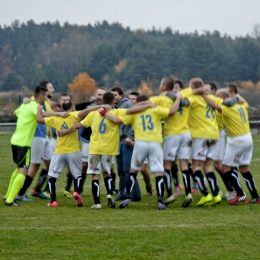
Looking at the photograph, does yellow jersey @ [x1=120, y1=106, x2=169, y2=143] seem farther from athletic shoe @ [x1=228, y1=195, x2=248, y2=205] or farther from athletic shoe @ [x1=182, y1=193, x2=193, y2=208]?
athletic shoe @ [x1=228, y1=195, x2=248, y2=205]

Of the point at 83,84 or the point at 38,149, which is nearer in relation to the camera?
the point at 38,149

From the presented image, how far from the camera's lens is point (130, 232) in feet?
31.9

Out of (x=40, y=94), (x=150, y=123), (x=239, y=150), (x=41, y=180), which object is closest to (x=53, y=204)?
(x=41, y=180)

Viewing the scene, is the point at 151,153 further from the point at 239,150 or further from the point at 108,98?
the point at 239,150

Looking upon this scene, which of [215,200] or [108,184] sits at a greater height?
[108,184]

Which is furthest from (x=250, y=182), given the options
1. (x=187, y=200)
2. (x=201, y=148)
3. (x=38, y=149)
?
(x=38, y=149)

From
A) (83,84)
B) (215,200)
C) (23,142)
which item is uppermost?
(23,142)

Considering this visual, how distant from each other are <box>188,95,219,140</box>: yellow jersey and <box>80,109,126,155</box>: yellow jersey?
126 centimetres

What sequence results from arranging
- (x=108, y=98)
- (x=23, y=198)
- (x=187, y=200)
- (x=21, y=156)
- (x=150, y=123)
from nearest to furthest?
(x=150, y=123), (x=108, y=98), (x=187, y=200), (x=21, y=156), (x=23, y=198)

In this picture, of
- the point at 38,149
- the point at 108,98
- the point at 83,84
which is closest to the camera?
the point at 108,98

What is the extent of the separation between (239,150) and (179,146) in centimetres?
107

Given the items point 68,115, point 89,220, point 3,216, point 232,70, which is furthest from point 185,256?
point 232,70

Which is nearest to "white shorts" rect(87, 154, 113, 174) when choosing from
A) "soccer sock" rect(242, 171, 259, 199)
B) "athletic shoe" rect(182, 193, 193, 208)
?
"athletic shoe" rect(182, 193, 193, 208)

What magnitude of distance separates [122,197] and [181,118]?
2.17 meters
